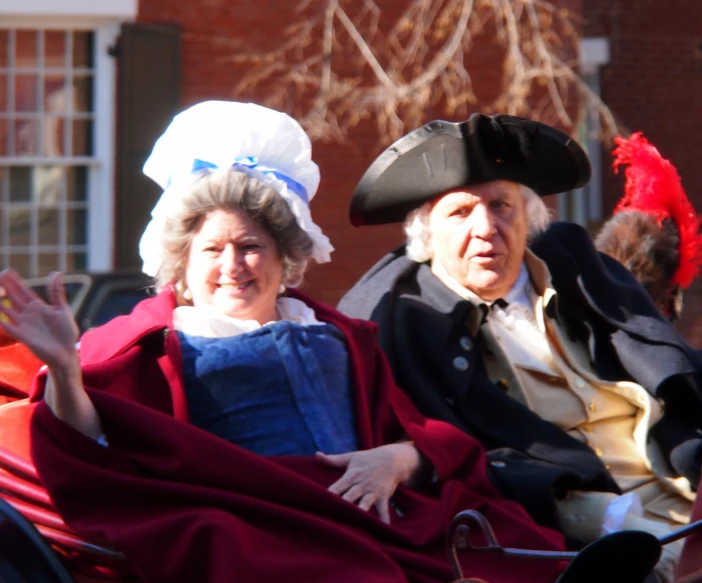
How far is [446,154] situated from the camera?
3.81 metres

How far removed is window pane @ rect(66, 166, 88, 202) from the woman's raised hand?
7.14 metres

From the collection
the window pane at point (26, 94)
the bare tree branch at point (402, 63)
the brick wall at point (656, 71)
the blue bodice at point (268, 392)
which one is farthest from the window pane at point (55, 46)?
the blue bodice at point (268, 392)

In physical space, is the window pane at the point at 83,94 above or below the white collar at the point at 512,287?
above

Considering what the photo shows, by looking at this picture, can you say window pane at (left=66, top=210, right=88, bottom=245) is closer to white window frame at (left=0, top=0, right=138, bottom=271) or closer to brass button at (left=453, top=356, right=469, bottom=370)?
white window frame at (left=0, top=0, right=138, bottom=271)

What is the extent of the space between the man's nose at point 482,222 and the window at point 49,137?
625 centimetres

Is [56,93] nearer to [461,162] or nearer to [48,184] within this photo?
[48,184]

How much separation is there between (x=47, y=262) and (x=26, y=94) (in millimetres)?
1230

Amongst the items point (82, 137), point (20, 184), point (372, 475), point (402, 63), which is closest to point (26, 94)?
point (82, 137)

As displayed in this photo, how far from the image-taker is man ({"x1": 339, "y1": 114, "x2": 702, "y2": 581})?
367cm

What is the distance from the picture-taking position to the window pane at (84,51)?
31.8ft

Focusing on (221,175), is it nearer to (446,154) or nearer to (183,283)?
(183,283)

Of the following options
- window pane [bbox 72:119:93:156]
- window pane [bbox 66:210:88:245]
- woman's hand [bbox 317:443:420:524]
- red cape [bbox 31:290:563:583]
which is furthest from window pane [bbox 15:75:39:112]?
woman's hand [bbox 317:443:420:524]

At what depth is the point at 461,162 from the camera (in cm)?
379

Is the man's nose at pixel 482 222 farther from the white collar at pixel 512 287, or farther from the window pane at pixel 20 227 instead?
the window pane at pixel 20 227
